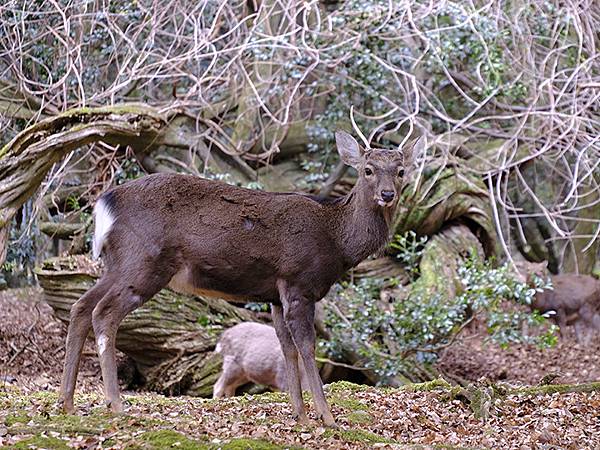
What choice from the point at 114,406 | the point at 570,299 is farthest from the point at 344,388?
the point at 570,299

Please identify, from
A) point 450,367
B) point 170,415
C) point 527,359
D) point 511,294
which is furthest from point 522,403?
point 527,359

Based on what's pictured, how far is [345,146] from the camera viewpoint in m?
6.73

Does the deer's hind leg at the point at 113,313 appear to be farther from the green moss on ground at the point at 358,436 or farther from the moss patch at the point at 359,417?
the moss patch at the point at 359,417

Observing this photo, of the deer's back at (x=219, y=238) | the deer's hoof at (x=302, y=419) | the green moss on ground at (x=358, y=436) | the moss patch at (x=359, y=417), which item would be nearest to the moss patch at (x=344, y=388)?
the moss patch at (x=359, y=417)

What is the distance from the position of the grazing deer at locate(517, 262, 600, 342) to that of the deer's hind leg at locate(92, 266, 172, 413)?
9.56 meters

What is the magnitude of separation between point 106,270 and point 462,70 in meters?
9.09

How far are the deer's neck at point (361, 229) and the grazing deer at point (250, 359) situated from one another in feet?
12.4

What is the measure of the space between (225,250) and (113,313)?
81 centimetres

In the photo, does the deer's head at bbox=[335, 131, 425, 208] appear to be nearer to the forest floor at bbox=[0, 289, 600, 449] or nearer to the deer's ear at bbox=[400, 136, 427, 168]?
the deer's ear at bbox=[400, 136, 427, 168]

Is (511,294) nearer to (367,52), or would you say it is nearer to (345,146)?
(367,52)

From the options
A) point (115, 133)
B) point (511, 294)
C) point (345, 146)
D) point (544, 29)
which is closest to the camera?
point (345, 146)

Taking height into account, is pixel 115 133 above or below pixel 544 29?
below

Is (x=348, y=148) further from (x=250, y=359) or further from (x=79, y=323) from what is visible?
(x=250, y=359)

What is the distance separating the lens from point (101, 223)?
6.02 m
